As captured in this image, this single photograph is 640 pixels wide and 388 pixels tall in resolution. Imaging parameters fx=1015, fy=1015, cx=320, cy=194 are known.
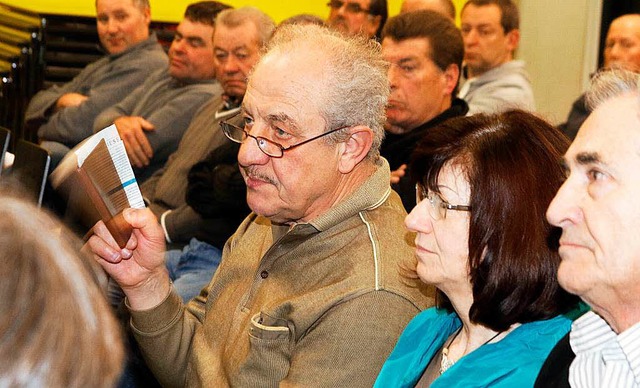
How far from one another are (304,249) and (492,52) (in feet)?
10.4

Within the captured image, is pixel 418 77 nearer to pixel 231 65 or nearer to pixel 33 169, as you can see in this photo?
pixel 231 65

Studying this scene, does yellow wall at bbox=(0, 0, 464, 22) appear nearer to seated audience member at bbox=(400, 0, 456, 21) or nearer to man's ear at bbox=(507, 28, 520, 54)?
seated audience member at bbox=(400, 0, 456, 21)

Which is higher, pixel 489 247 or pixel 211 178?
pixel 489 247

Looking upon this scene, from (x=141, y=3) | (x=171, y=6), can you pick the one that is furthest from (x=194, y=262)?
(x=171, y=6)

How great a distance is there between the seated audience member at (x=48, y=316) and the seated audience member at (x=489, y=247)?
99 centimetres

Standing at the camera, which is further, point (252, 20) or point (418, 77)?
point (252, 20)

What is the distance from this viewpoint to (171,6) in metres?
8.62

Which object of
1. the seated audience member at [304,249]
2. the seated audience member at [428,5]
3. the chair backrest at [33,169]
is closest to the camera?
the seated audience member at [304,249]

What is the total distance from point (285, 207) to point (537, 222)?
2.44 feet

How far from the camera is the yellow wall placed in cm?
853

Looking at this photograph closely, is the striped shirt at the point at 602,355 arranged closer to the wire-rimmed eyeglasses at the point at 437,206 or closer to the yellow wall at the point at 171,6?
the wire-rimmed eyeglasses at the point at 437,206

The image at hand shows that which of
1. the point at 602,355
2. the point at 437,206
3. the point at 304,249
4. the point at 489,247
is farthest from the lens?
the point at 304,249

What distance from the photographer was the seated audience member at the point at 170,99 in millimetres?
5114

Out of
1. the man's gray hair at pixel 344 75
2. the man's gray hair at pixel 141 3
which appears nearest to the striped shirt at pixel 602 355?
the man's gray hair at pixel 344 75
